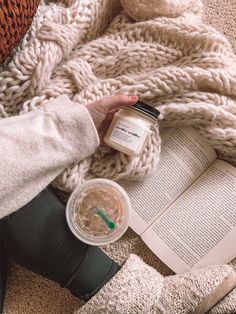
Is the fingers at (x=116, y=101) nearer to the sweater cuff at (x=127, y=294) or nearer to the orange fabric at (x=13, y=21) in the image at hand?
the orange fabric at (x=13, y=21)

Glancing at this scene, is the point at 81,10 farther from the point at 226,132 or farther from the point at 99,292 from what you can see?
the point at 99,292

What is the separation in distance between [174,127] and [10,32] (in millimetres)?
364

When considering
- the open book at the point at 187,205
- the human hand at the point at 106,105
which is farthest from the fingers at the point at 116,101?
the open book at the point at 187,205

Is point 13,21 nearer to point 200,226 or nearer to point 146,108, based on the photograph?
point 146,108

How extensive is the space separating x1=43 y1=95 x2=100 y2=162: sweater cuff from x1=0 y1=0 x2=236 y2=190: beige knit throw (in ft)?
0.14

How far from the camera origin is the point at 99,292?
0.87m

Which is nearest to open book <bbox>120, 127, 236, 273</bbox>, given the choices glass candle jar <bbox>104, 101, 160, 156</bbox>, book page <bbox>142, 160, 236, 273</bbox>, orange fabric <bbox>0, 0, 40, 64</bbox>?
book page <bbox>142, 160, 236, 273</bbox>

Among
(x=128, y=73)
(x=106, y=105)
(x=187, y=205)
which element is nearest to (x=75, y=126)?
(x=106, y=105)

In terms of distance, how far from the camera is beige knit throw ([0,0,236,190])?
89 centimetres

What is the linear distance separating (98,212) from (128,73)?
0.91 feet

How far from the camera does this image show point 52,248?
2.84ft

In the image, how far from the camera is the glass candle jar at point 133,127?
84cm

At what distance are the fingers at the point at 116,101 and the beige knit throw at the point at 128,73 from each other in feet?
0.14

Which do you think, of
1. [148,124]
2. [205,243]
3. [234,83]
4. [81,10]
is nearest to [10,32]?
[81,10]
